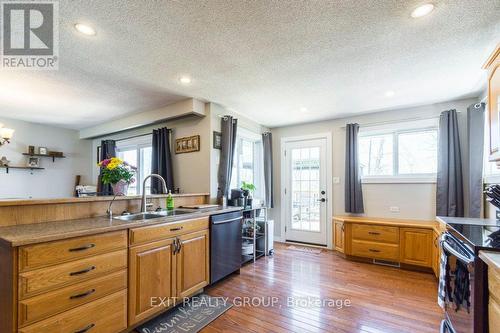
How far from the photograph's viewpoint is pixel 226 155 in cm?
352

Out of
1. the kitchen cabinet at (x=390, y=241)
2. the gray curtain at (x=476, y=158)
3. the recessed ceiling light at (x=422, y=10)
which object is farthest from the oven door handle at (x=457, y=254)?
the gray curtain at (x=476, y=158)

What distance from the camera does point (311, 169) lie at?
14.8 feet

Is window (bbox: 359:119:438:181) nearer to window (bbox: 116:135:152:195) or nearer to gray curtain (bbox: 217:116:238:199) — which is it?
gray curtain (bbox: 217:116:238:199)

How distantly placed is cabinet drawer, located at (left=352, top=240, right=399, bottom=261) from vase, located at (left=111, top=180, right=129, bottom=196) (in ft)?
10.6

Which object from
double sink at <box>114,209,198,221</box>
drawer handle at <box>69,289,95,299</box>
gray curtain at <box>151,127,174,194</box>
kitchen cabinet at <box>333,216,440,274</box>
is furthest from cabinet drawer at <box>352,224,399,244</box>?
drawer handle at <box>69,289,95,299</box>

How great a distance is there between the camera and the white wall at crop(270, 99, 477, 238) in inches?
138

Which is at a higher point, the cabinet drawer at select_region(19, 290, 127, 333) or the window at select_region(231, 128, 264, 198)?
the window at select_region(231, 128, 264, 198)

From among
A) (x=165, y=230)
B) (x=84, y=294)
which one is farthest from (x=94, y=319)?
(x=165, y=230)

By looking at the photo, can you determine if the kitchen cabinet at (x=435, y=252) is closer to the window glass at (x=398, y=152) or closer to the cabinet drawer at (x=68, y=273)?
the window glass at (x=398, y=152)

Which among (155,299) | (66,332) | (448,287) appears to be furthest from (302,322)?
(66,332)

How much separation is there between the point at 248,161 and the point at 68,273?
343cm

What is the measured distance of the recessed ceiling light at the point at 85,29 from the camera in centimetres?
173

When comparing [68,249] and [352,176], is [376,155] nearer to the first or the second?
[352,176]

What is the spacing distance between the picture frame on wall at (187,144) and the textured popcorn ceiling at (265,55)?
2.02ft
